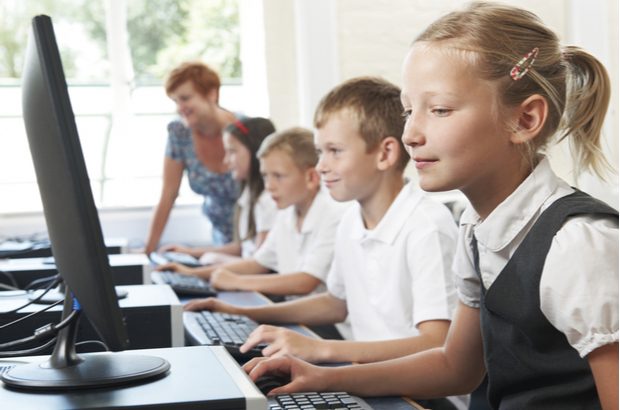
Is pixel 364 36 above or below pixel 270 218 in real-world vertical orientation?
above

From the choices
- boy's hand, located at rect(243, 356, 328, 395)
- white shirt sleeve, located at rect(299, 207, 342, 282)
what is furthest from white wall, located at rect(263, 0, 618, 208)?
boy's hand, located at rect(243, 356, 328, 395)

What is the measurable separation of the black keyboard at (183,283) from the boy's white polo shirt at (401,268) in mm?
430

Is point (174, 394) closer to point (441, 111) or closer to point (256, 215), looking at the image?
point (441, 111)

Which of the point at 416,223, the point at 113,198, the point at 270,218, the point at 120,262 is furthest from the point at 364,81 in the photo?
the point at 113,198

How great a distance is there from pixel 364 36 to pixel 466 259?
8.30ft

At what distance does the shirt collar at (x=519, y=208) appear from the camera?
3.63ft

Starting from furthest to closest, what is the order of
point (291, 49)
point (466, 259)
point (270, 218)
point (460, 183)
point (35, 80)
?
1. point (291, 49)
2. point (270, 218)
3. point (466, 259)
4. point (460, 183)
5. point (35, 80)

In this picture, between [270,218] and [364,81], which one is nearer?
[364,81]

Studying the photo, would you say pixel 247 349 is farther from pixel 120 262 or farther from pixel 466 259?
pixel 120 262

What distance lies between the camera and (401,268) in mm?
1679

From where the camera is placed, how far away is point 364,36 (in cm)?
366

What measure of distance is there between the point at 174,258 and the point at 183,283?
0.78 meters

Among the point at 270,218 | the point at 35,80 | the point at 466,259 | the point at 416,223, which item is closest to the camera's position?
the point at 35,80

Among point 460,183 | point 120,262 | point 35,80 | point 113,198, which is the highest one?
point 35,80
